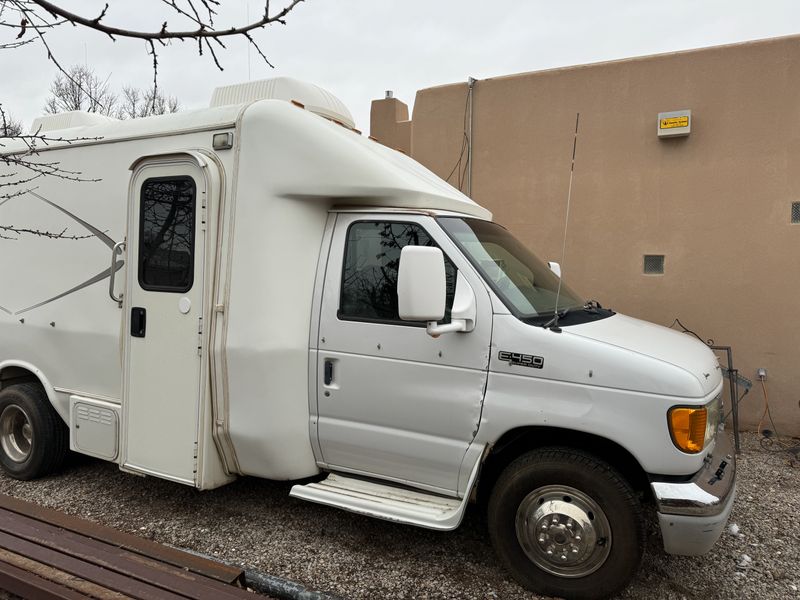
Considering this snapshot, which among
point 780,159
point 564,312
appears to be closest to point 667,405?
point 564,312

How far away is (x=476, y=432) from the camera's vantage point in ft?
11.0

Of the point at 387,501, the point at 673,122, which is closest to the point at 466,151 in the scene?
the point at 673,122

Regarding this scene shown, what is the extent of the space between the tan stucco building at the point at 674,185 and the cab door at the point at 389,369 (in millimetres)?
3874

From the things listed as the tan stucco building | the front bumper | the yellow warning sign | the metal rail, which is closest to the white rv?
the front bumper

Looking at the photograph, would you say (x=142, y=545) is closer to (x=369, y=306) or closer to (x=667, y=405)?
(x=369, y=306)

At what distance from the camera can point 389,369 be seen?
11.6ft

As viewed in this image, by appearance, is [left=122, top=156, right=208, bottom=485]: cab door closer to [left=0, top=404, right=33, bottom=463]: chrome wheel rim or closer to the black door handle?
the black door handle

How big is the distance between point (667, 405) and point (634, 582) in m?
1.25

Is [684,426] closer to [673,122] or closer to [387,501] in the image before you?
[387,501]

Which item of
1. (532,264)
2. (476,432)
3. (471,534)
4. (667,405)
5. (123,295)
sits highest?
(532,264)

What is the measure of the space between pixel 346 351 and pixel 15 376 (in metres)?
3.28

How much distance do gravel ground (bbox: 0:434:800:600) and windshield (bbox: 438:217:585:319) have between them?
1.66 meters

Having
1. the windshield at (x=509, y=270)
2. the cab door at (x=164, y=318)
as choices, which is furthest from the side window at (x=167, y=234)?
the windshield at (x=509, y=270)

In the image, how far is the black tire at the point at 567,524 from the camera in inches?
122
